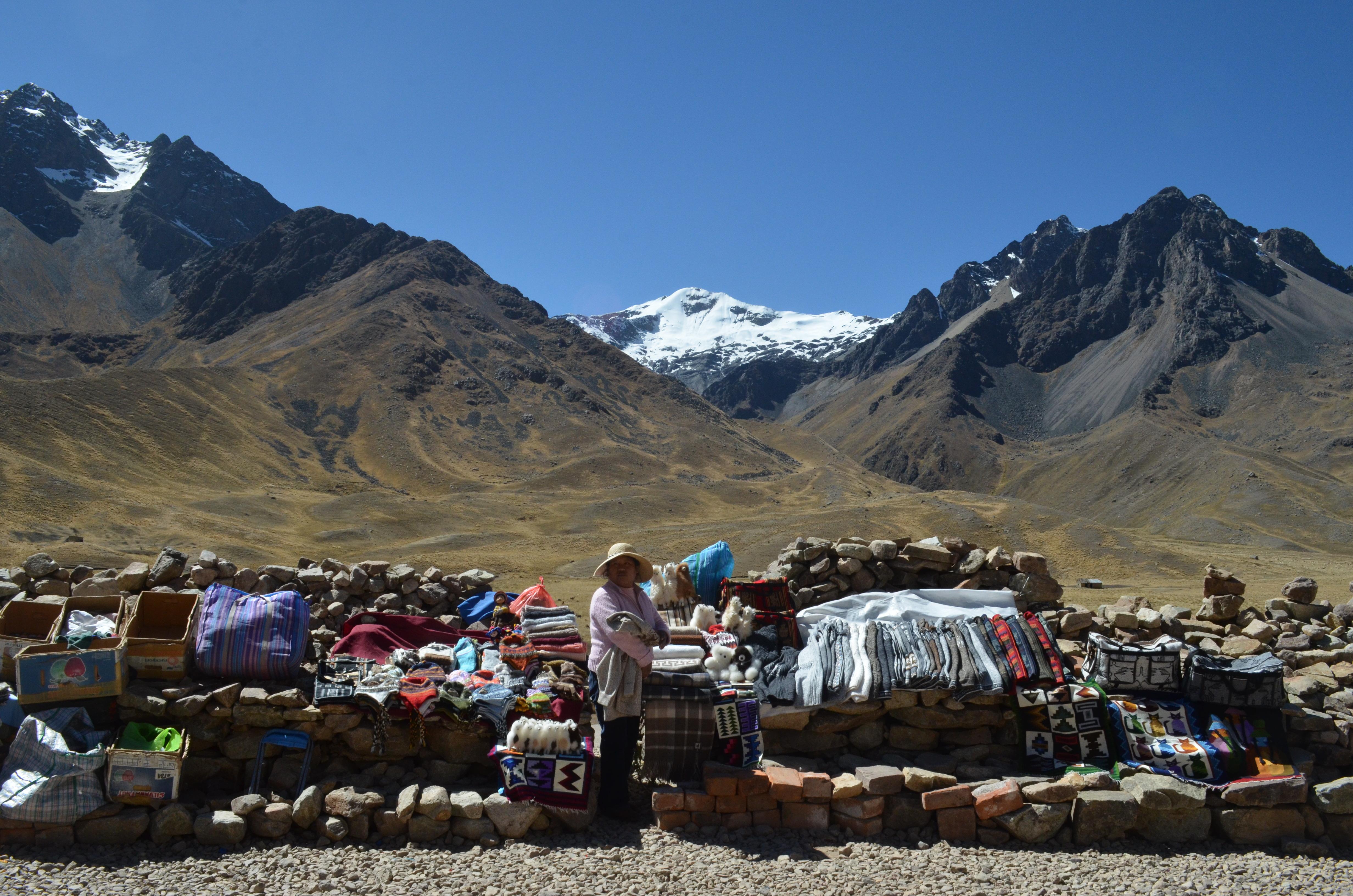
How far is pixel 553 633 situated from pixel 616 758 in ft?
6.99

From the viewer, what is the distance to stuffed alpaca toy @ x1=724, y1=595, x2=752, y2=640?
672 centimetres

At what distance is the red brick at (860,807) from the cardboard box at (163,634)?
447cm

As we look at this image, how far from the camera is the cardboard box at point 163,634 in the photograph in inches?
221

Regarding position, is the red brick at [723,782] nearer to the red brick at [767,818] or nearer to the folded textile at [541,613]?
the red brick at [767,818]

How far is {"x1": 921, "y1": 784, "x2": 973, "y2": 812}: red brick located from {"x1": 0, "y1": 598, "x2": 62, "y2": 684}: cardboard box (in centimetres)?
608

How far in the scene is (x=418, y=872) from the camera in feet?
15.2

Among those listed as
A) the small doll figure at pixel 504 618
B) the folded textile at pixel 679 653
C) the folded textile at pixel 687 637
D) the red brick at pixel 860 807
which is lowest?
the red brick at pixel 860 807

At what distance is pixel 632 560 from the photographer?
538 centimetres

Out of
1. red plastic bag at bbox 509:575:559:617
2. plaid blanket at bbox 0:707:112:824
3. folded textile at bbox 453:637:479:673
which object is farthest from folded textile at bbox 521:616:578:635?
plaid blanket at bbox 0:707:112:824

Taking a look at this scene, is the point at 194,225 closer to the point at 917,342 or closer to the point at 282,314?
the point at 282,314

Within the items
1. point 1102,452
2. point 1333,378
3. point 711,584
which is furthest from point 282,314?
point 1333,378

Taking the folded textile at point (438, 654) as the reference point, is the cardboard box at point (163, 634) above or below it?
above

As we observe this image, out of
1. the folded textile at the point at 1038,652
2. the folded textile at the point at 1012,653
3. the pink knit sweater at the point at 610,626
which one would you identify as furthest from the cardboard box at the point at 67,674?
the folded textile at the point at 1038,652

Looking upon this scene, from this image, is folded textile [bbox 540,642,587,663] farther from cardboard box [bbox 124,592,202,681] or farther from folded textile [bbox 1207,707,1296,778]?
folded textile [bbox 1207,707,1296,778]
